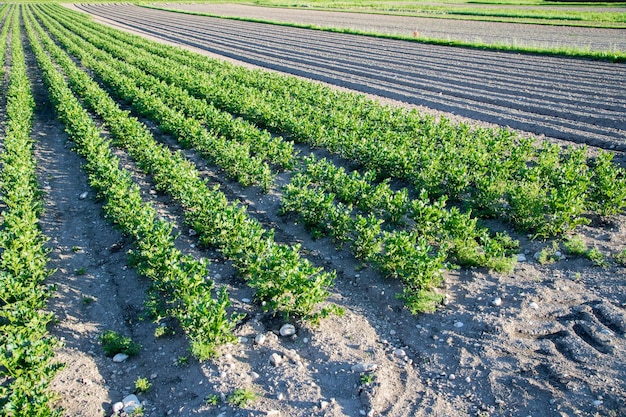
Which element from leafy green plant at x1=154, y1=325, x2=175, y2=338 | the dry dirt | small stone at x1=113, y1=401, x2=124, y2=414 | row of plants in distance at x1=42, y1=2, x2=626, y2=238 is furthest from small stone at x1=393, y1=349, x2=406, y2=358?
row of plants in distance at x1=42, y1=2, x2=626, y2=238

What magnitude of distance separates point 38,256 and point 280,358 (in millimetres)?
4758

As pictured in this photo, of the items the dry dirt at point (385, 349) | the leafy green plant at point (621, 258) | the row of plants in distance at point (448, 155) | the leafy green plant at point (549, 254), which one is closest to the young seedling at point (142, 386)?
the dry dirt at point (385, 349)

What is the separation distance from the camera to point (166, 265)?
A: 7.45 meters

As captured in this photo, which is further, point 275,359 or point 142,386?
point 275,359

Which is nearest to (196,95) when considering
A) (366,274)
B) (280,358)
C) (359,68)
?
(359,68)

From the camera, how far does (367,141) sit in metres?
12.7

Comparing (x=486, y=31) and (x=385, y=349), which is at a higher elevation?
(x=486, y=31)

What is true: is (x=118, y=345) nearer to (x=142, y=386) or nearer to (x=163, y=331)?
(x=163, y=331)

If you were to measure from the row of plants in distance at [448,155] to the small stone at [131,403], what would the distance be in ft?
24.1

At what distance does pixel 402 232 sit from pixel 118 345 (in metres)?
4.78

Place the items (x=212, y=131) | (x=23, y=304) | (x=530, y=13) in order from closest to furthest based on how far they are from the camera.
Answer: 1. (x=23, y=304)
2. (x=212, y=131)
3. (x=530, y=13)

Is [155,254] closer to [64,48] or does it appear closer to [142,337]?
[142,337]

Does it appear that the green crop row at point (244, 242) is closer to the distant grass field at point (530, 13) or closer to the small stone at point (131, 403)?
the small stone at point (131, 403)

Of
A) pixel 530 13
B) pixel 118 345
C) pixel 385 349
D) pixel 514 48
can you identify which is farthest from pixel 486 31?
pixel 118 345
